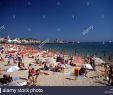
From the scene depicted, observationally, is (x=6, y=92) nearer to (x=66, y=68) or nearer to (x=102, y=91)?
(x=102, y=91)

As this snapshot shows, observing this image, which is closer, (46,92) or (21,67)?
(46,92)

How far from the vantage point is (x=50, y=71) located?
1221 cm

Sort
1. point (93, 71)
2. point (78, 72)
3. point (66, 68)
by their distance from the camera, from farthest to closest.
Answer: point (66, 68) → point (93, 71) → point (78, 72)

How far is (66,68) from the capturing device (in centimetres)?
1319

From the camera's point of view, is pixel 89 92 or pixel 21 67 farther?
pixel 21 67

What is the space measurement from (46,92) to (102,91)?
1.31 m

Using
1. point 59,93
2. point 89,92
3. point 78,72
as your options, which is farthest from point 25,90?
point 78,72

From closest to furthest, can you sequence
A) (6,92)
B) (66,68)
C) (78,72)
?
(6,92) → (78,72) → (66,68)

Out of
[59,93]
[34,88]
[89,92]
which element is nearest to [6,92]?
[34,88]

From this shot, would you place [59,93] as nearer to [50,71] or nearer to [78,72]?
[78,72]

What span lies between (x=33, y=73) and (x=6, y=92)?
13.3 feet

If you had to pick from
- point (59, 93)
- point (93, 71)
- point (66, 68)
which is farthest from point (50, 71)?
point (59, 93)

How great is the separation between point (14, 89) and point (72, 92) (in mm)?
1363

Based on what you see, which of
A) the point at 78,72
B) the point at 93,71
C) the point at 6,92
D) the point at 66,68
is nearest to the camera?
the point at 6,92
